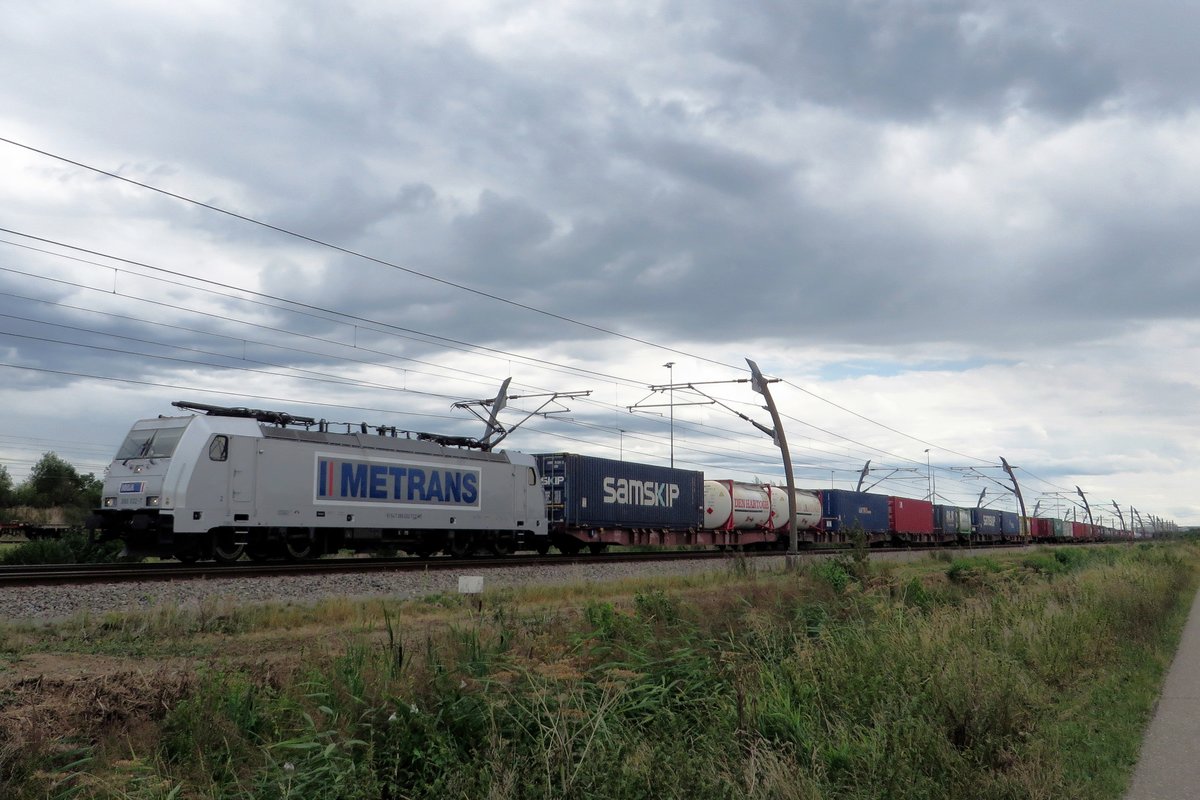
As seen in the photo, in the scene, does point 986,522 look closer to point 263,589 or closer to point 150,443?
point 150,443

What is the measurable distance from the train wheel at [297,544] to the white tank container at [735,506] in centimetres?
1996

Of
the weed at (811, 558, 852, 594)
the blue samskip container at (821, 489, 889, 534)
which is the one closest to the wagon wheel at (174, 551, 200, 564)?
the weed at (811, 558, 852, 594)

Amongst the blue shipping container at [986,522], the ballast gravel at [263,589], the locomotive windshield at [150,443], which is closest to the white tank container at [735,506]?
the ballast gravel at [263,589]

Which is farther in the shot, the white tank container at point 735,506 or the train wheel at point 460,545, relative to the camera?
the white tank container at point 735,506

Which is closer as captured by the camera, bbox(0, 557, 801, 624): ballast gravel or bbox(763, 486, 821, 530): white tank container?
bbox(0, 557, 801, 624): ballast gravel

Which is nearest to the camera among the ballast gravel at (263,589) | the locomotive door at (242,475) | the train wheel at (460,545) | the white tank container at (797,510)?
the ballast gravel at (263,589)

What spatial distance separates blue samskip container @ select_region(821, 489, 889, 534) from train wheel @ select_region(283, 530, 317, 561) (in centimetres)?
3059

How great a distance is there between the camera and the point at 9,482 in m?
84.1

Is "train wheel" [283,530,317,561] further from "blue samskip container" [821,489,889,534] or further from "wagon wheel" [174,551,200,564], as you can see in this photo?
"blue samskip container" [821,489,889,534]

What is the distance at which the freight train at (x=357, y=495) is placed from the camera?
19.6 metres

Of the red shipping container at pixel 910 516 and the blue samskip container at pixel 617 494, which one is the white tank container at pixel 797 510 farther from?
the red shipping container at pixel 910 516

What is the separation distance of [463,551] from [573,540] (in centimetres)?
695

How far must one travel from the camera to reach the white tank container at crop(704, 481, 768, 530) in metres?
38.9

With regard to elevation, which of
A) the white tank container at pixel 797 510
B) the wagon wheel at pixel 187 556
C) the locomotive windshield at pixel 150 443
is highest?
the locomotive windshield at pixel 150 443
